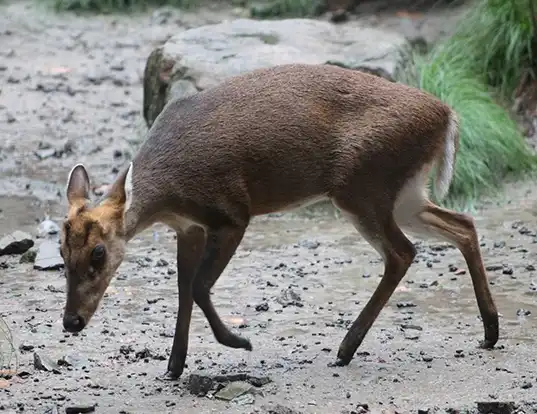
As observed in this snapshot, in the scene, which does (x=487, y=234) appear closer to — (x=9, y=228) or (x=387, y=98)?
(x=387, y=98)

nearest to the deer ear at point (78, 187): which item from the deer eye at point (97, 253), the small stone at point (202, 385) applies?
the deer eye at point (97, 253)

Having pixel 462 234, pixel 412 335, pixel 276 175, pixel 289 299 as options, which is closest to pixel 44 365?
pixel 276 175

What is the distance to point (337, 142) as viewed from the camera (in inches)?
226

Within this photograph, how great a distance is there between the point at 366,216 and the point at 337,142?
370mm

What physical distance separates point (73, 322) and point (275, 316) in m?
1.62

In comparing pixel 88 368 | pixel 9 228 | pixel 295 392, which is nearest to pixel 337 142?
pixel 295 392

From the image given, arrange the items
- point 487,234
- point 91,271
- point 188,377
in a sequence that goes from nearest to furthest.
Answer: point 91,271 < point 188,377 < point 487,234

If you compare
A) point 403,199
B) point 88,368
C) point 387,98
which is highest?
point 387,98

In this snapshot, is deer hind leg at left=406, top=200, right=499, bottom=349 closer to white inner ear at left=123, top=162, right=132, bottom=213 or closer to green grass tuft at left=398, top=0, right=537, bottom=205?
white inner ear at left=123, top=162, right=132, bottom=213

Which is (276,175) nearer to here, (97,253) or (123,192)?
(123,192)

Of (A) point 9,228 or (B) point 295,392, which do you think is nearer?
(B) point 295,392

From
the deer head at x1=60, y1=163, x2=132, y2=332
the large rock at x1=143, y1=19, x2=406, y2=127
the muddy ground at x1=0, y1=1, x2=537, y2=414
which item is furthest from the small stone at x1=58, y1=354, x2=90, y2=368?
the large rock at x1=143, y1=19, x2=406, y2=127

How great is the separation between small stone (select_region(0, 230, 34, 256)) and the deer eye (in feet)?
8.52

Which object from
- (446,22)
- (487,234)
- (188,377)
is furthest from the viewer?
(446,22)
